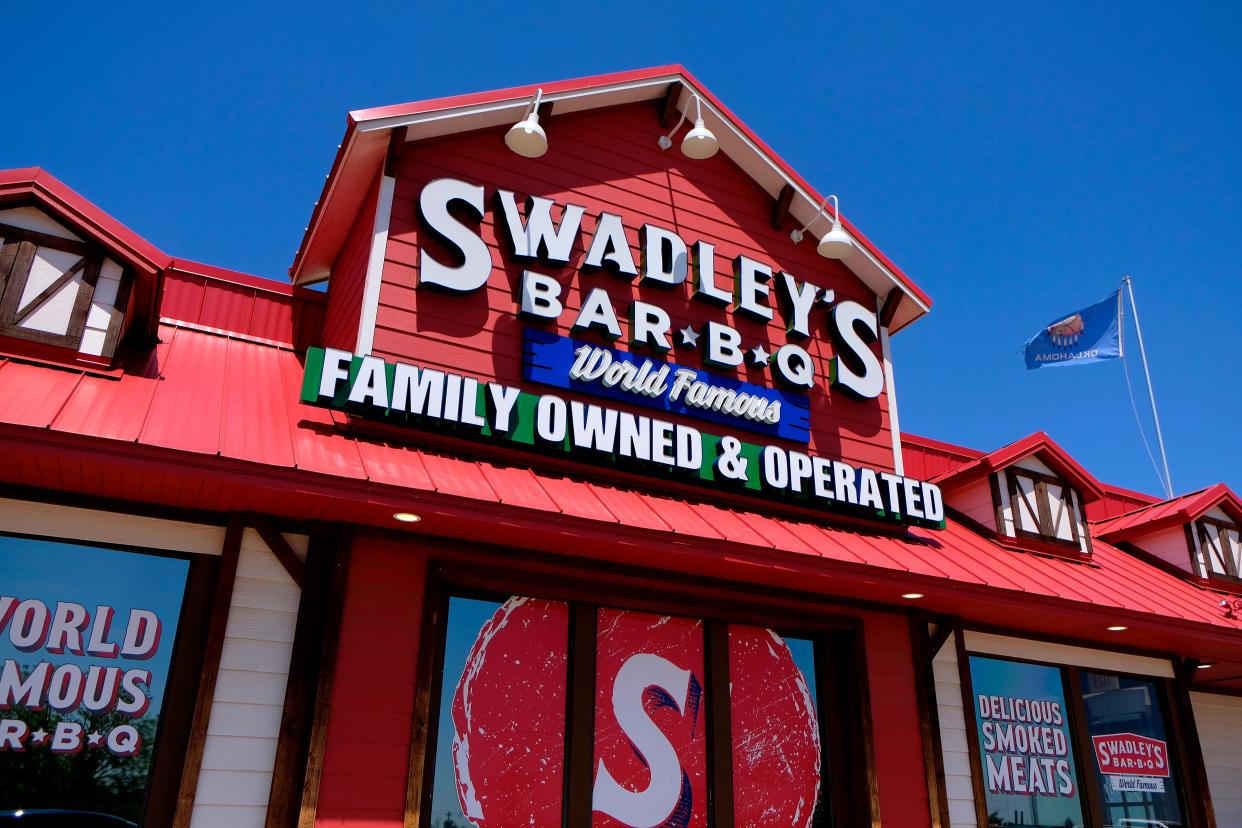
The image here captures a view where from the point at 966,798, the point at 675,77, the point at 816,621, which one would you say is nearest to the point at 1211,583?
the point at 966,798

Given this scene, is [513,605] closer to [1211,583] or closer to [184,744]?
[184,744]

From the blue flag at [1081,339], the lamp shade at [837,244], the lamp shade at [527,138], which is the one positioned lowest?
the lamp shade at [837,244]

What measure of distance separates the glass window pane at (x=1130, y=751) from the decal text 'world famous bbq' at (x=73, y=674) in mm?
10843

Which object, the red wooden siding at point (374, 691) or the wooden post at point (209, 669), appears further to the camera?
the red wooden siding at point (374, 691)

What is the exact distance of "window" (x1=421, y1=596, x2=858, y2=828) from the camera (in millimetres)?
8602

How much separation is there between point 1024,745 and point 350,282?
9559 mm

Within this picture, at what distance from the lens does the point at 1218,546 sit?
15.0 meters

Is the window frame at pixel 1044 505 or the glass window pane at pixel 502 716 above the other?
the window frame at pixel 1044 505

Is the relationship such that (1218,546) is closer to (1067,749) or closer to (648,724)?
(1067,749)

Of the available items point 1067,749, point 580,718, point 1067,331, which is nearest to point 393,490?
point 580,718

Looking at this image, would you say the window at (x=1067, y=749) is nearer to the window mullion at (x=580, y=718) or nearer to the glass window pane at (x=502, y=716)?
the window mullion at (x=580, y=718)

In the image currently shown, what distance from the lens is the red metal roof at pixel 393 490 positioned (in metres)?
7.11

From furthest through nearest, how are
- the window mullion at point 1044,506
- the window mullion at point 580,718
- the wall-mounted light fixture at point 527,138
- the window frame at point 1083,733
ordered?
the window mullion at point 1044,506, the window frame at point 1083,733, the wall-mounted light fixture at point 527,138, the window mullion at point 580,718

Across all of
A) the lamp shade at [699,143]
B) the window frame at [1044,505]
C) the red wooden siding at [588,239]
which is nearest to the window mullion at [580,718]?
the red wooden siding at [588,239]
